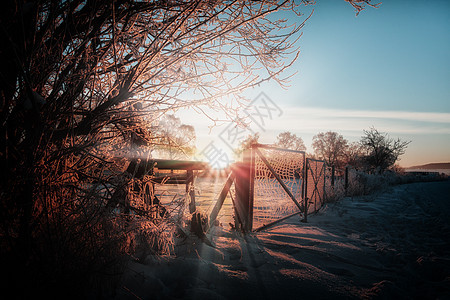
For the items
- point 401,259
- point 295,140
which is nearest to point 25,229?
point 401,259

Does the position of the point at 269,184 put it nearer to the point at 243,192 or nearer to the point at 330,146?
the point at 243,192

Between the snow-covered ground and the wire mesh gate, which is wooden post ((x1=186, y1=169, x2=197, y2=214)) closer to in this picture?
the wire mesh gate

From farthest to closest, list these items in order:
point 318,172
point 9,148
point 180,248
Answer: point 318,172
point 180,248
point 9,148

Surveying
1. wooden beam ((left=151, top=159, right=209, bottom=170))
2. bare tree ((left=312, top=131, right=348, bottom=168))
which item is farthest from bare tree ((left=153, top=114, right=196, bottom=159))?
bare tree ((left=312, top=131, right=348, bottom=168))

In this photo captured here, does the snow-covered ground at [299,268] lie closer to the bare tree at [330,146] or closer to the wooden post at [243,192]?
the wooden post at [243,192]

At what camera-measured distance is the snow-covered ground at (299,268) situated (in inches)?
80.4

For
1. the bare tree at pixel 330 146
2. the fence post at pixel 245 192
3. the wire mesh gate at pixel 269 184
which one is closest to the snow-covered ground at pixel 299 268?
the fence post at pixel 245 192

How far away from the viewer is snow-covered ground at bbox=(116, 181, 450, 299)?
2.04 m

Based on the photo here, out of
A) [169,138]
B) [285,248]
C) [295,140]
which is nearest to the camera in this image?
[169,138]

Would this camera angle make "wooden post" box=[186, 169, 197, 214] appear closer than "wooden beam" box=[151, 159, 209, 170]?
No

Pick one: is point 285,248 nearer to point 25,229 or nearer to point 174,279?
point 174,279

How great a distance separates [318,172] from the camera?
270 inches

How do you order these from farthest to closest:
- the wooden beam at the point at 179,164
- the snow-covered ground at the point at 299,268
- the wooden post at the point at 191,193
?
the wooden post at the point at 191,193
the wooden beam at the point at 179,164
the snow-covered ground at the point at 299,268

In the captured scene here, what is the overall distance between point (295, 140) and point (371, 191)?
150ft
